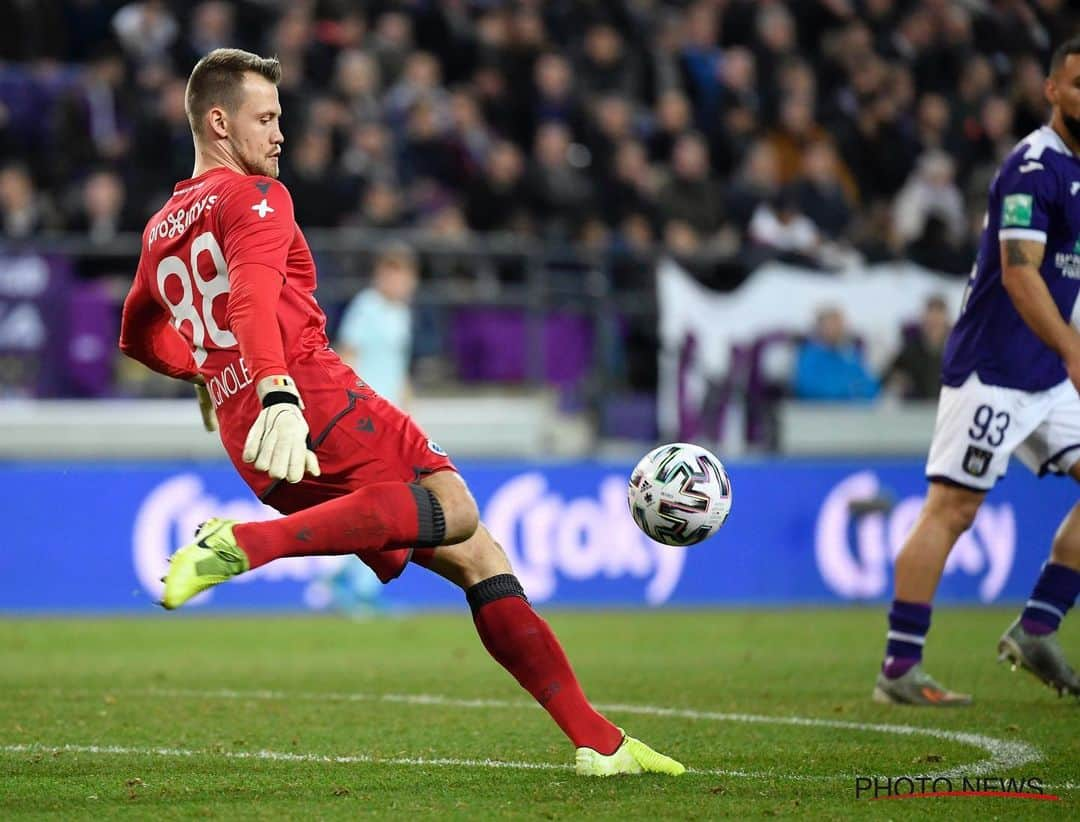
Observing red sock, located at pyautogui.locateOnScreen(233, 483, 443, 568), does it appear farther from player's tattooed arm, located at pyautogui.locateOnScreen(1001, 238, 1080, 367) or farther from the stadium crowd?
the stadium crowd

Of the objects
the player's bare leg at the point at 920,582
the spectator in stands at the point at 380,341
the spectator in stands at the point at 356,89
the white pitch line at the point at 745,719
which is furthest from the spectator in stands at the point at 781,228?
the white pitch line at the point at 745,719

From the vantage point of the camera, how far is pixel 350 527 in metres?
4.66

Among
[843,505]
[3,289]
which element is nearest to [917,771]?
[843,505]

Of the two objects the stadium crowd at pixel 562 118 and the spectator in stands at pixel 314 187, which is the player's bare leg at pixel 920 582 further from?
the spectator in stands at pixel 314 187

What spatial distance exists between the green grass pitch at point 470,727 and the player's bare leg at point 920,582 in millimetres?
158

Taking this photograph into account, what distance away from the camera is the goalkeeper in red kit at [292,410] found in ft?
15.2

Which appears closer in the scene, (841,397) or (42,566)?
(42,566)

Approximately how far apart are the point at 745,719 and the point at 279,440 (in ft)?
8.91

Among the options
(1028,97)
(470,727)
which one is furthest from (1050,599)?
(1028,97)

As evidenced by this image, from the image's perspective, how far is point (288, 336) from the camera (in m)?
4.97

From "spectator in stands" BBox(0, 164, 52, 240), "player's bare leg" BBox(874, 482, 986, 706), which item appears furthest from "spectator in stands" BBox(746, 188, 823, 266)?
"player's bare leg" BBox(874, 482, 986, 706)

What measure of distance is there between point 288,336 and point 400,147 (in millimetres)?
9870

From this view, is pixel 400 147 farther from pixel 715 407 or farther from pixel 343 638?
pixel 343 638

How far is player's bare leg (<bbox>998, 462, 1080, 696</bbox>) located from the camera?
685cm
